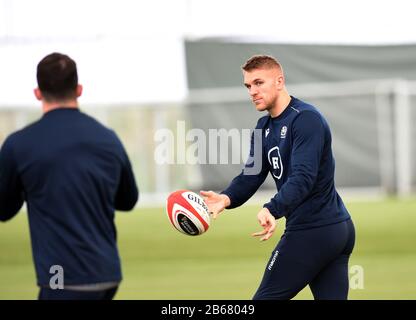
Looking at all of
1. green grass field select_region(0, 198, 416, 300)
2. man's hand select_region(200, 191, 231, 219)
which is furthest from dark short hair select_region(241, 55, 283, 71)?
green grass field select_region(0, 198, 416, 300)

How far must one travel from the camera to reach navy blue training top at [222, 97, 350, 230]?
578 cm

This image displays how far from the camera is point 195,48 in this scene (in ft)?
77.7

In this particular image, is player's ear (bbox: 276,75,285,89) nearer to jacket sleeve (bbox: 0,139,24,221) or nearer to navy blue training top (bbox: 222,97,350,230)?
navy blue training top (bbox: 222,97,350,230)

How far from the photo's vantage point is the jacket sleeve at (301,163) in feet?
18.9

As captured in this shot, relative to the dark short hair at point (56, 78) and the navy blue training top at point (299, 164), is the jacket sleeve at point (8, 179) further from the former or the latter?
the navy blue training top at point (299, 164)

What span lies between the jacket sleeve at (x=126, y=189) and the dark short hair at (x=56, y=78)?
1.44 ft

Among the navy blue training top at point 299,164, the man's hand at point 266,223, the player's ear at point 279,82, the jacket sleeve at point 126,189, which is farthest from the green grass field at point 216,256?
the jacket sleeve at point 126,189

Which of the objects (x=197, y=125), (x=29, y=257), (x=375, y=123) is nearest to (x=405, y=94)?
(x=375, y=123)

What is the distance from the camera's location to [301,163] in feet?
19.1

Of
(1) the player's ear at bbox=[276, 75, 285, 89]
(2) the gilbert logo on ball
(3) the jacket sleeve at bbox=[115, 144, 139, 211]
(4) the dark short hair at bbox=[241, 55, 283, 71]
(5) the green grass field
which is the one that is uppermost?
(4) the dark short hair at bbox=[241, 55, 283, 71]

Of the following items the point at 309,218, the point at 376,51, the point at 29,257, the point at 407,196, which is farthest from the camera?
the point at 376,51

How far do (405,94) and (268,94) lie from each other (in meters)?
17.4

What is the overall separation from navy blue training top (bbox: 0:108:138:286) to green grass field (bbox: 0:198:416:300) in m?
5.13

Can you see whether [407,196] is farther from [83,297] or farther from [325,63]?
[83,297]
